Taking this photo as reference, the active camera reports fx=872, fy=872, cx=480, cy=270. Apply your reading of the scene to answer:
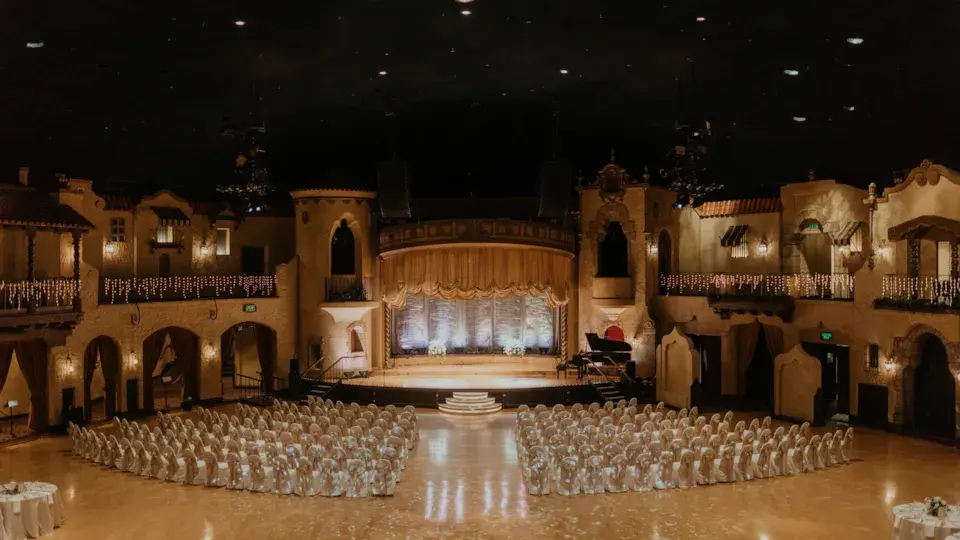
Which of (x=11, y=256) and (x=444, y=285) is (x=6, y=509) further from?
(x=444, y=285)

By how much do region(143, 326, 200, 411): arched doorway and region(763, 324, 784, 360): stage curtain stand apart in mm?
19676

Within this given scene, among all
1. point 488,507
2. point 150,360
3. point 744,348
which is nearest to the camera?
point 488,507

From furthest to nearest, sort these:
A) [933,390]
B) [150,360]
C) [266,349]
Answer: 1. [266,349]
2. [150,360]
3. [933,390]

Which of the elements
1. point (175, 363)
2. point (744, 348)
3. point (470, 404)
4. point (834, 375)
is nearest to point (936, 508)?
point (470, 404)

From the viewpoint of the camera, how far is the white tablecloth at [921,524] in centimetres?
1374

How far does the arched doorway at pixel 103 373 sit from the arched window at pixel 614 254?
681 inches

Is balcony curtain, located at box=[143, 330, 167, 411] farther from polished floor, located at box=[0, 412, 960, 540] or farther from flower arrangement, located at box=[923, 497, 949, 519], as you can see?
flower arrangement, located at box=[923, 497, 949, 519]

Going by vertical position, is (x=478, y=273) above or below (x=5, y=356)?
above

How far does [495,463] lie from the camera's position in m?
21.6

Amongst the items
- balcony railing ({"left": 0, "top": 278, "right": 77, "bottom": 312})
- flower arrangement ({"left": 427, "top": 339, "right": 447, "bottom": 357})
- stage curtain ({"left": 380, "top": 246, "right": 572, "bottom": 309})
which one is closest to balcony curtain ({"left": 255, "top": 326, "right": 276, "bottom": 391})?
stage curtain ({"left": 380, "top": 246, "right": 572, "bottom": 309})

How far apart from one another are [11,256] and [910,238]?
26415 mm

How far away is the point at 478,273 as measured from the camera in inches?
1316

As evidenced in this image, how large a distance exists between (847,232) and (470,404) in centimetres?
1398

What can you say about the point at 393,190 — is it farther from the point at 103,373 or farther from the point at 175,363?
the point at 103,373
